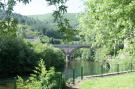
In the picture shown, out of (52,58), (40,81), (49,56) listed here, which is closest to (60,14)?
(40,81)

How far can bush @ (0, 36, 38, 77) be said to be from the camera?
158 feet

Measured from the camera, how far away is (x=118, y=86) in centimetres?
2562

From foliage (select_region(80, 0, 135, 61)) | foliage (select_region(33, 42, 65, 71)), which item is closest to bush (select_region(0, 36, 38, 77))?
foliage (select_region(33, 42, 65, 71))

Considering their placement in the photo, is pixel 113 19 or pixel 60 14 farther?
pixel 113 19

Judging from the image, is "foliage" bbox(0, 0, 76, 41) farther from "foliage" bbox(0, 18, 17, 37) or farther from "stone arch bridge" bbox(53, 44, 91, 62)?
"stone arch bridge" bbox(53, 44, 91, 62)

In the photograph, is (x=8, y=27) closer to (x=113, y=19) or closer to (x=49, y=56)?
(x=113, y=19)

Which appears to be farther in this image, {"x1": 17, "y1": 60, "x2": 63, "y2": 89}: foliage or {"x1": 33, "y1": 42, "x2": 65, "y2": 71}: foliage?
{"x1": 33, "y1": 42, "x2": 65, "y2": 71}: foliage

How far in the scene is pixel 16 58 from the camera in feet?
166

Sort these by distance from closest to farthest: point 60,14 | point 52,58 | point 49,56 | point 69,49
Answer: point 60,14 < point 49,56 < point 52,58 < point 69,49

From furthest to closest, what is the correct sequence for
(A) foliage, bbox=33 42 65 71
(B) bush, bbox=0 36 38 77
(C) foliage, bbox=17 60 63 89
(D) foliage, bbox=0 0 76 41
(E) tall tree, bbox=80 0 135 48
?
(A) foliage, bbox=33 42 65 71, (B) bush, bbox=0 36 38 77, (C) foliage, bbox=17 60 63 89, (E) tall tree, bbox=80 0 135 48, (D) foliage, bbox=0 0 76 41

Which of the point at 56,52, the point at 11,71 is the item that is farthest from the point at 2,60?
the point at 56,52

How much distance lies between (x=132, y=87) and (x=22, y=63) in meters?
28.6

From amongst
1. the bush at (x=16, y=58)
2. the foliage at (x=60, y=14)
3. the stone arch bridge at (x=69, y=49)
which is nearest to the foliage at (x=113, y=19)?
the foliage at (x=60, y=14)

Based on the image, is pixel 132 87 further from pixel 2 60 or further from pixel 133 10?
pixel 2 60
